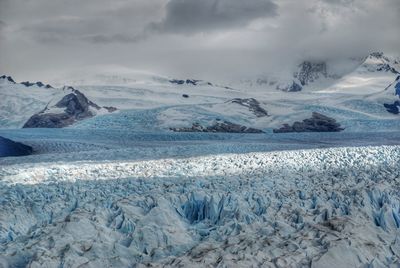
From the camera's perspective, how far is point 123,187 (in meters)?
11.0

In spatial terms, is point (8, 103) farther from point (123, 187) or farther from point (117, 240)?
point (117, 240)

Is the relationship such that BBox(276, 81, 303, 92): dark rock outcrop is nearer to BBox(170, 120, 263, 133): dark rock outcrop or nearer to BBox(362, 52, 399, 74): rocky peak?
BBox(362, 52, 399, 74): rocky peak

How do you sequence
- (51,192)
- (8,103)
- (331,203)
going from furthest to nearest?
(8,103)
(51,192)
(331,203)

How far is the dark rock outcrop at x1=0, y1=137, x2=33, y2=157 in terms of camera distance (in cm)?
2141

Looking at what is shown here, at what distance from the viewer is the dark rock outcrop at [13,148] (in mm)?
21406

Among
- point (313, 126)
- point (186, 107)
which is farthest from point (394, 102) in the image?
point (186, 107)

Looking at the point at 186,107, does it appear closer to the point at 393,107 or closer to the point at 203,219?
the point at 393,107

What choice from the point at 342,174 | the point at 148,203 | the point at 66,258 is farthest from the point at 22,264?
the point at 342,174

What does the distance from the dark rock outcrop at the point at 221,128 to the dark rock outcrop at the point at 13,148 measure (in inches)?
487

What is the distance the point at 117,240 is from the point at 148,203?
172cm

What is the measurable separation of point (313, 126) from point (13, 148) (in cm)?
1984

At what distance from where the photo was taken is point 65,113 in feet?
140

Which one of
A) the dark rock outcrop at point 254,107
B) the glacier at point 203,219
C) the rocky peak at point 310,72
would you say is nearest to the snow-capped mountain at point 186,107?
the dark rock outcrop at point 254,107

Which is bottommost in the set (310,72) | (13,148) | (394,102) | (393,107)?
(13,148)
